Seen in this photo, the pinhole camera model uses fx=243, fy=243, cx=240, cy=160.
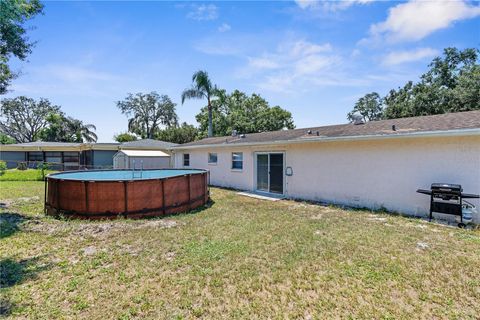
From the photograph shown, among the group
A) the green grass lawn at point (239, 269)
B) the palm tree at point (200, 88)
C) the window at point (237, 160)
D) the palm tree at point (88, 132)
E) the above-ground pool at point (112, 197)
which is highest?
the palm tree at point (200, 88)

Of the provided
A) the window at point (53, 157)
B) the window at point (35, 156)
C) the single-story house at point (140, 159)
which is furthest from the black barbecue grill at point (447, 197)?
the window at point (35, 156)

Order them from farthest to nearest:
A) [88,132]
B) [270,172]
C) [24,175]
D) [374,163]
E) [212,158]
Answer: [88,132]
[24,175]
[212,158]
[270,172]
[374,163]

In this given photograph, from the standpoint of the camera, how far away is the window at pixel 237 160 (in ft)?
43.7

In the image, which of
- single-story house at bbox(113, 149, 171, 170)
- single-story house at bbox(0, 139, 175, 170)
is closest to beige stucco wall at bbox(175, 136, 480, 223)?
single-story house at bbox(113, 149, 171, 170)

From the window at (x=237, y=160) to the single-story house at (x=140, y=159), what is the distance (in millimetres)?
7909

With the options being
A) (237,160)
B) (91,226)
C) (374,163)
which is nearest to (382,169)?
(374,163)

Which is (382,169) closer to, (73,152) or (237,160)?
(237,160)

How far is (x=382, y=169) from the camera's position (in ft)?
26.7

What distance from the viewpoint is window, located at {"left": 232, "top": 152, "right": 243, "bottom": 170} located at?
525 inches

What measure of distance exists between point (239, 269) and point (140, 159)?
1661 cm

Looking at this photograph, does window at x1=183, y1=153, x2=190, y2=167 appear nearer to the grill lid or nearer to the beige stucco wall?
the beige stucco wall

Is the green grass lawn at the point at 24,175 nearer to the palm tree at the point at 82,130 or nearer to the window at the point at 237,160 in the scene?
the window at the point at 237,160

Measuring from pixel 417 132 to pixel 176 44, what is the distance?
1032 cm

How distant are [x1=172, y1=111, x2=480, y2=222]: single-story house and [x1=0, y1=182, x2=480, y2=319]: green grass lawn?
1360 millimetres
